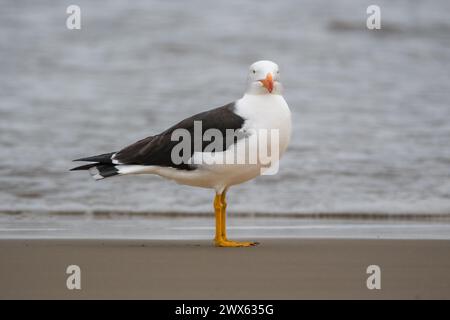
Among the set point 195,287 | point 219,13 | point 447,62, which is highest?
point 219,13

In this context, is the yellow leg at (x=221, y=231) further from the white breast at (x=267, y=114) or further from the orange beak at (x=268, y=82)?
the orange beak at (x=268, y=82)

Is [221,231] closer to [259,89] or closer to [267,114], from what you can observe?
[267,114]

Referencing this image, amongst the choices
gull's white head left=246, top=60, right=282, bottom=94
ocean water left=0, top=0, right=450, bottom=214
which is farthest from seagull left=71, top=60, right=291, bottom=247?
ocean water left=0, top=0, right=450, bottom=214

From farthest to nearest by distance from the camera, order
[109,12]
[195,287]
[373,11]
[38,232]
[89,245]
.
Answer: [373,11]
[109,12]
[38,232]
[89,245]
[195,287]

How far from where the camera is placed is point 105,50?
19.2 metres

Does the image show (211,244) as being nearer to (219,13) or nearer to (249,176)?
(249,176)

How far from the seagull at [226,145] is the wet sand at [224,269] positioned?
0.51 metres

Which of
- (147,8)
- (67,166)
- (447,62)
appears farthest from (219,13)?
(67,166)

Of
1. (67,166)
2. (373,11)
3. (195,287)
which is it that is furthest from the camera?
(373,11)

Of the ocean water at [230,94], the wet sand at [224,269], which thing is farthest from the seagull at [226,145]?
the ocean water at [230,94]

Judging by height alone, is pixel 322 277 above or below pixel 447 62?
below

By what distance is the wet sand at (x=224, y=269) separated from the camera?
505cm

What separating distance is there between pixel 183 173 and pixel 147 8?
53.7 feet

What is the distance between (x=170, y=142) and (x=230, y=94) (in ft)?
27.5
